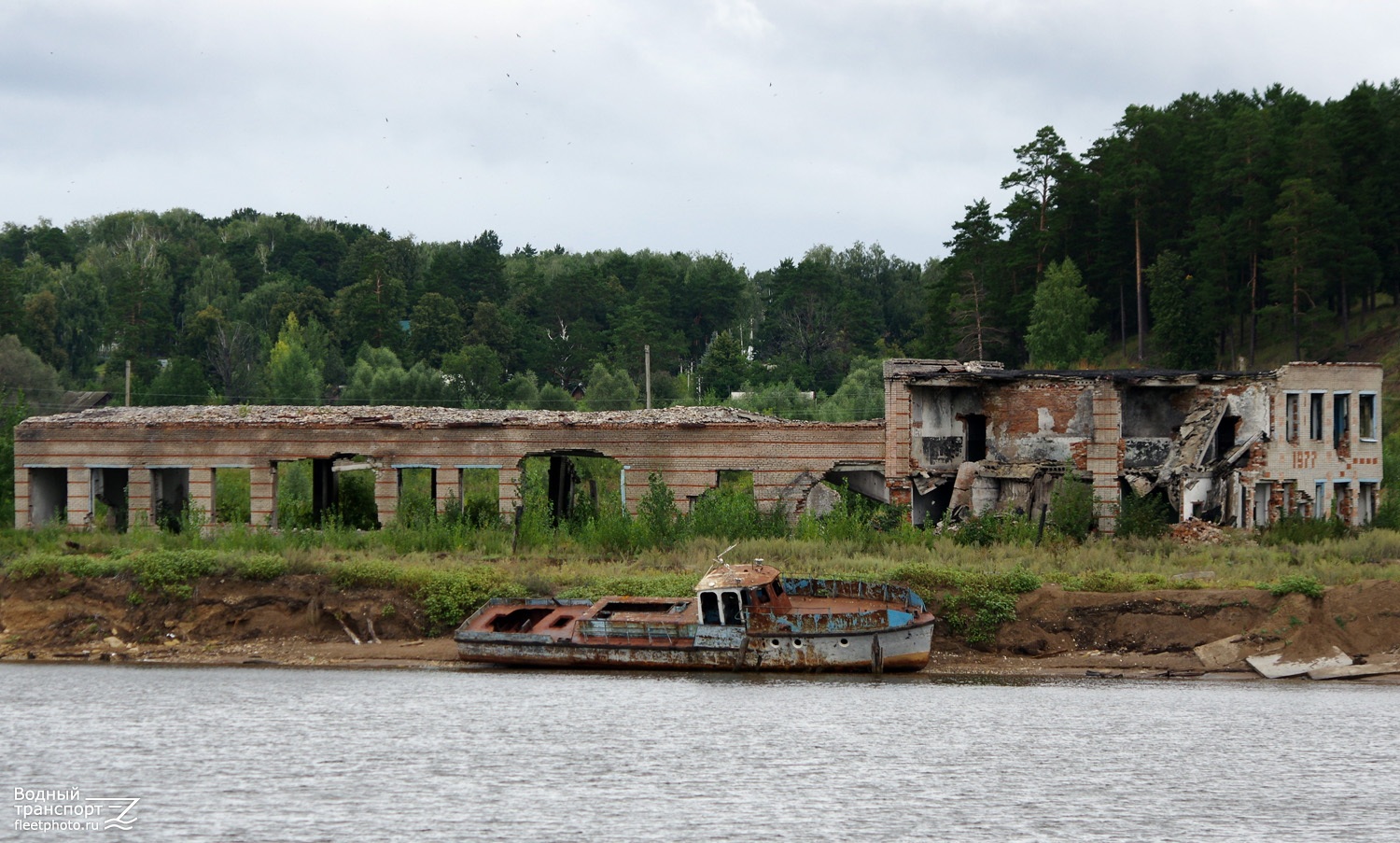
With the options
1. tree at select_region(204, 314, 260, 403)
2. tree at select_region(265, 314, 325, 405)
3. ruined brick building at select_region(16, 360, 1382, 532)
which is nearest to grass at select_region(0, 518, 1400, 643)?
ruined brick building at select_region(16, 360, 1382, 532)

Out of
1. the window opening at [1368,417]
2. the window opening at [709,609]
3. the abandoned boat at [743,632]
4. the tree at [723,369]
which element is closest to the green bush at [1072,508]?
the abandoned boat at [743,632]

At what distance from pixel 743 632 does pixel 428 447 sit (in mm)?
13795

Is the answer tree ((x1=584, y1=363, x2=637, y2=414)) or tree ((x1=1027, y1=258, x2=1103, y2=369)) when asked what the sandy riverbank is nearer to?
tree ((x1=1027, y1=258, x2=1103, y2=369))

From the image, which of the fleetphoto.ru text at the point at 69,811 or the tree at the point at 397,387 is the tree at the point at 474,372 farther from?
the fleetphoto.ru text at the point at 69,811

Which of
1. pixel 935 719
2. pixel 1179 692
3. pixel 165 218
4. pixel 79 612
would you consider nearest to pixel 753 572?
pixel 935 719

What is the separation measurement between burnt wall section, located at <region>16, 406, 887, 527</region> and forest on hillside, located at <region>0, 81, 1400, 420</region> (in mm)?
23319

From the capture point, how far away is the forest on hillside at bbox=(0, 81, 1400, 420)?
6306cm

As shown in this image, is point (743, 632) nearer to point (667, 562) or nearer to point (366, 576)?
point (667, 562)

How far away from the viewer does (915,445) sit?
130 ft

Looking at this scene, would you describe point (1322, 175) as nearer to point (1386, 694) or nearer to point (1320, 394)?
point (1320, 394)

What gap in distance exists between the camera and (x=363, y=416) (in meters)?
40.8

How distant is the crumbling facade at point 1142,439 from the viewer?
38281mm

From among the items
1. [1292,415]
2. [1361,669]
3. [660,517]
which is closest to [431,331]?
[660,517]

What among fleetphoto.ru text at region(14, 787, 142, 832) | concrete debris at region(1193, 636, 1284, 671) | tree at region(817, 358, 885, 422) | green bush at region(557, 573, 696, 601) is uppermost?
tree at region(817, 358, 885, 422)
